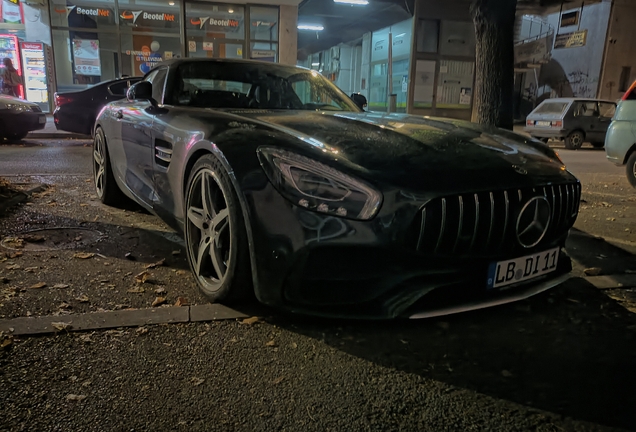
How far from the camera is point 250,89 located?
393cm

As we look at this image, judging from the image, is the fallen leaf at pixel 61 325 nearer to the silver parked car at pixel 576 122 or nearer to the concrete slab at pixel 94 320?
the concrete slab at pixel 94 320

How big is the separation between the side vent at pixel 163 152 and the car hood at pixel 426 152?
22.0 inches

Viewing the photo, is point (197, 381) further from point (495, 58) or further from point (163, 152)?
point (495, 58)

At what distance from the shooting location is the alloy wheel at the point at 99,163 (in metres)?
4.73

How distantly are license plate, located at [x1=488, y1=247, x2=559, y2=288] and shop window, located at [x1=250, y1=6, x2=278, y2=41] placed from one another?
1620cm

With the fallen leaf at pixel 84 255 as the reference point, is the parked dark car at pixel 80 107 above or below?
above

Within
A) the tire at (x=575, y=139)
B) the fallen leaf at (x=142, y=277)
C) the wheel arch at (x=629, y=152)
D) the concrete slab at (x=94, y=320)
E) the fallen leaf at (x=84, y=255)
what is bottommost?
the fallen leaf at (x=84, y=255)

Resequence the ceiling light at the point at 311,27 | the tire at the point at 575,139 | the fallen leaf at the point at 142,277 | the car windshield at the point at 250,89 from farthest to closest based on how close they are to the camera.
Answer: the ceiling light at the point at 311,27 < the tire at the point at 575,139 < the car windshield at the point at 250,89 < the fallen leaf at the point at 142,277

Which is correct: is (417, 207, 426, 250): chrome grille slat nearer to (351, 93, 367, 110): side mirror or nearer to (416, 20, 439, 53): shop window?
(351, 93, 367, 110): side mirror

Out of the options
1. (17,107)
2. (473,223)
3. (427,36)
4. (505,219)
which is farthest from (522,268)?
(427,36)

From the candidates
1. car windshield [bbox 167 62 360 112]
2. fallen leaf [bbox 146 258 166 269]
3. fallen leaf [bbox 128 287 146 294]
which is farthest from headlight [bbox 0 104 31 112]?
fallen leaf [bbox 128 287 146 294]

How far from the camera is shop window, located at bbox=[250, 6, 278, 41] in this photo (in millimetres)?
17000

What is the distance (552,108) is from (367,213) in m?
14.9

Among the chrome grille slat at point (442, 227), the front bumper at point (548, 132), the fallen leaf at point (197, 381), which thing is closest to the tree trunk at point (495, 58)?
the chrome grille slat at point (442, 227)
